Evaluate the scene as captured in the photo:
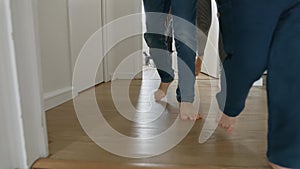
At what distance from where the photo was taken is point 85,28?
5.40 feet

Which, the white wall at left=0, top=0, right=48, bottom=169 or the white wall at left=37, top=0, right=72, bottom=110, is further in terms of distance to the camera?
the white wall at left=37, top=0, right=72, bottom=110

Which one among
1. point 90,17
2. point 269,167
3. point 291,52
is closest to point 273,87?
point 291,52

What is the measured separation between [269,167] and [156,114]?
544mm

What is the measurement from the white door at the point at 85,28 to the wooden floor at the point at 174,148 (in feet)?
1.12

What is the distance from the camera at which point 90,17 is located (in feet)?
5.58

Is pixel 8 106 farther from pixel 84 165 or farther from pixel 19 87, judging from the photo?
pixel 84 165

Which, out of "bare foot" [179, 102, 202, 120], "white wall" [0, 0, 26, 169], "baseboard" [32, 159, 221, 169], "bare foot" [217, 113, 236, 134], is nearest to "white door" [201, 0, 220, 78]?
"bare foot" [179, 102, 202, 120]

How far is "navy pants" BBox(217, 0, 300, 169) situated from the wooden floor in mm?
86

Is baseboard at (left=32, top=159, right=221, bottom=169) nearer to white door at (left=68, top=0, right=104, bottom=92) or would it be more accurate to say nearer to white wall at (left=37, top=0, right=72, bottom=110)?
white wall at (left=37, top=0, right=72, bottom=110)

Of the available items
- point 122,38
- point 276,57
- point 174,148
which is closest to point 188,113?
point 174,148

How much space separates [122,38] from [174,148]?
1326 mm

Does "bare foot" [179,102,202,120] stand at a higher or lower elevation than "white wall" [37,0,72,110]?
lower

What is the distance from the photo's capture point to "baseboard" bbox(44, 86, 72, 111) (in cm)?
124

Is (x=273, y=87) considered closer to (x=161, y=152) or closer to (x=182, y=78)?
(x=161, y=152)
